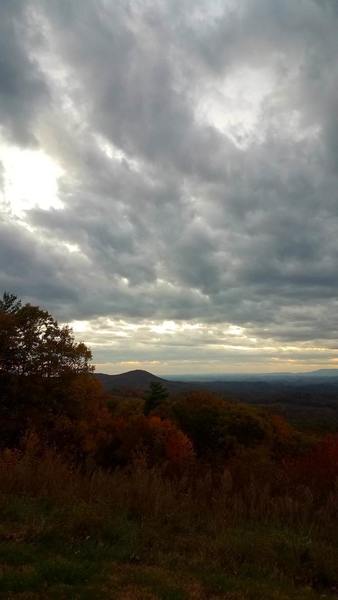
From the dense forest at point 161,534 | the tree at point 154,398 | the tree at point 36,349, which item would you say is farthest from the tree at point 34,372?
the tree at point 154,398

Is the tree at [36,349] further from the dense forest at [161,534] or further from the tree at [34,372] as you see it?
the dense forest at [161,534]

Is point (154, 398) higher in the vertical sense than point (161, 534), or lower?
lower

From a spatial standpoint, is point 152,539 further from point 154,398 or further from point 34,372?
point 154,398

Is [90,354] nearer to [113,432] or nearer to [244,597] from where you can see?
[113,432]

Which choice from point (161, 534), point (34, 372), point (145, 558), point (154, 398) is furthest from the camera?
point (154, 398)

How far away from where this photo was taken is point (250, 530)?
779 cm

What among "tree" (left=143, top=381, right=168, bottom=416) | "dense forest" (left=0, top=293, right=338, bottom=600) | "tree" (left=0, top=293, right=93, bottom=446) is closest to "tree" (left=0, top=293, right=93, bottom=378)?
"tree" (left=0, top=293, right=93, bottom=446)

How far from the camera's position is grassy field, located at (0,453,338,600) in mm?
5289

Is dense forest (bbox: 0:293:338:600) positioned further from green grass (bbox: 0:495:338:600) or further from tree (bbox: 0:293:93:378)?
tree (bbox: 0:293:93:378)

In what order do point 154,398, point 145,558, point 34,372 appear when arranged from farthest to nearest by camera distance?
point 154,398 → point 34,372 → point 145,558

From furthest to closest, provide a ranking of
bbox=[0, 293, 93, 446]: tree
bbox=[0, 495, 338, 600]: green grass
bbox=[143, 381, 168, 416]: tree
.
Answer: bbox=[143, 381, 168, 416]: tree < bbox=[0, 293, 93, 446]: tree < bbox=[0, 495, 338, 600]: green grass

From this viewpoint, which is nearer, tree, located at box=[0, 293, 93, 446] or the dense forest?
the dense forest

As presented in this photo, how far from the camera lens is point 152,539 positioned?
22.7 ft

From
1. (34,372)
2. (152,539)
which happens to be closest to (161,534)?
(152,539)
